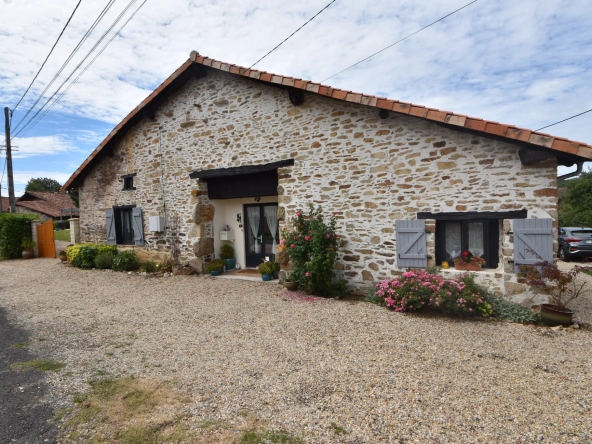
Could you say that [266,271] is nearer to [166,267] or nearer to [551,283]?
[166,267]

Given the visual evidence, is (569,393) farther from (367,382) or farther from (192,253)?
(192,253)

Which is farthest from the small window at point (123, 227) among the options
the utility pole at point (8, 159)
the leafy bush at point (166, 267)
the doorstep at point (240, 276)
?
the utility pole at point (8, 159)

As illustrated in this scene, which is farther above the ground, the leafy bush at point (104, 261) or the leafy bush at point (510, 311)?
the leafy bush at point (104, 261)

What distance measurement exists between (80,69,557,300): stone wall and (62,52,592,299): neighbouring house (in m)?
0.02

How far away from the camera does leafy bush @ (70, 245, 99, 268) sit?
10.4 meters

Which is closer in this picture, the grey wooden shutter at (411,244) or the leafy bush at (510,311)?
the leafy bush at (510,311)

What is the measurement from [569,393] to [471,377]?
2.65 feet

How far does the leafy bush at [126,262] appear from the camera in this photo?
32.1ft

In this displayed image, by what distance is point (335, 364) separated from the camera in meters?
3.54

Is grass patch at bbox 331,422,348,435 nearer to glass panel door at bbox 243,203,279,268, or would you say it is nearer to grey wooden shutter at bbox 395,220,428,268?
grey wooden shutter at bbox 395,220,428,268

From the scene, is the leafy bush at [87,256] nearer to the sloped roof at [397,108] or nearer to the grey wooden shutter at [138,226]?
the grey wooden shutter at [138,226]

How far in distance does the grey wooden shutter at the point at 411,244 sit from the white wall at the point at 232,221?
466 cm

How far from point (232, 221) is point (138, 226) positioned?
10.1ft

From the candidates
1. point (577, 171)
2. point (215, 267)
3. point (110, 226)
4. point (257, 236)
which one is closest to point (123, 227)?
point (110, 226)
